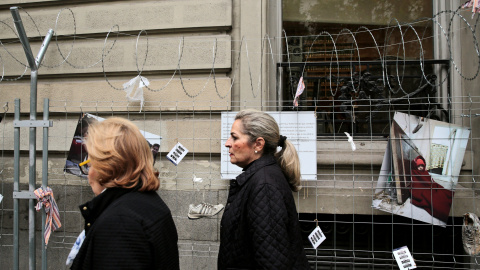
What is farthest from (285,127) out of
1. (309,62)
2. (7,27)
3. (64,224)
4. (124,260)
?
(7,27)

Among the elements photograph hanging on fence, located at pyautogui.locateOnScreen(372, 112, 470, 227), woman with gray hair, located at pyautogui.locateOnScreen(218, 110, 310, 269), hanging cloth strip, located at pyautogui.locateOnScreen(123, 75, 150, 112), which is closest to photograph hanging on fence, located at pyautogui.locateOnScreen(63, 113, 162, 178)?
hanging cloth strip, located at pyautogui.locateOnScreen(123, 75, 150, 112)

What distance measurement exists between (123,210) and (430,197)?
3.18 meters

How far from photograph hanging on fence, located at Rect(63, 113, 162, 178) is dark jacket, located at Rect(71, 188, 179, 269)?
2481 millimetres

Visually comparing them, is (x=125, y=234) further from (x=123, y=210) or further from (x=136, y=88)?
(x=136, y=88)

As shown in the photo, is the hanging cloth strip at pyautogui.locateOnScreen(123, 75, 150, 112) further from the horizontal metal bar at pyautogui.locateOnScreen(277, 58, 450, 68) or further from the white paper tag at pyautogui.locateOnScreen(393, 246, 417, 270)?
the white paper tag at pyautogui.locateOnScreen(393, 246, 417, 270)

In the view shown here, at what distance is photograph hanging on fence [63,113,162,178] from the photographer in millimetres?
4258

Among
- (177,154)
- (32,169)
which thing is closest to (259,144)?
(177,154)

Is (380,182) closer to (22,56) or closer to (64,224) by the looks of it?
(64,224)

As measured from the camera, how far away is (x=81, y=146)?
4.29 m

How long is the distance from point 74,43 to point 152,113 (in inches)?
58.0

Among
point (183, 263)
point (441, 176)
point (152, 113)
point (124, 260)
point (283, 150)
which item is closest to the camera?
point (124, 260)

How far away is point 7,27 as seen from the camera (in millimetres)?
5090

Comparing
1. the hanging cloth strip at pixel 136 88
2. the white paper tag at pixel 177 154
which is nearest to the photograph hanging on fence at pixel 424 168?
the white paper tag at pixel 177 154

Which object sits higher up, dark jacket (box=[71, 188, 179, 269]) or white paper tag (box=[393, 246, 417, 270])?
dark jacket (box=[71, 188, 179, 269])
